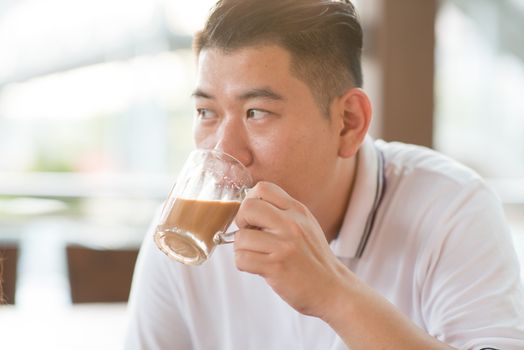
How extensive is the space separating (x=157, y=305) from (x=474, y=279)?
2.37 ft

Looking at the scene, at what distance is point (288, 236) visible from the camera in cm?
115

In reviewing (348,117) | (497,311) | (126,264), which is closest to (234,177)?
(348,117)

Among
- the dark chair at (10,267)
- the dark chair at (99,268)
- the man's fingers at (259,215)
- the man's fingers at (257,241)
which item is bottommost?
the dark chair at (99,268)

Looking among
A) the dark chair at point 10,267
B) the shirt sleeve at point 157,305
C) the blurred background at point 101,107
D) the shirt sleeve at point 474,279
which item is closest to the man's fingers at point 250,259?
the shirt sleeve at point 474,279

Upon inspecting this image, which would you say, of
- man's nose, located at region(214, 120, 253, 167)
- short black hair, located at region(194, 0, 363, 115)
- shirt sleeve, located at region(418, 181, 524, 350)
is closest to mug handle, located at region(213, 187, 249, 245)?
man's nose, located at region(214, 120, 253, 167)

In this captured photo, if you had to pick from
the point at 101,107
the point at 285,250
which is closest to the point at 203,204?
the point at 285,250

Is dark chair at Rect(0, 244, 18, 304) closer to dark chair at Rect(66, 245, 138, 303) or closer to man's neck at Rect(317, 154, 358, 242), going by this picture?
dark chair at Rect(66, 245, 138, 303)

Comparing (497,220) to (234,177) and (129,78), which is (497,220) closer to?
(234,177)

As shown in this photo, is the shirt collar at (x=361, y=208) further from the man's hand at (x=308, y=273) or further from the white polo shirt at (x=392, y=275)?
the man's hand at (x=308, y=273)

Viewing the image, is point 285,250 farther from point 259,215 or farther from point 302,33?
point 302,33

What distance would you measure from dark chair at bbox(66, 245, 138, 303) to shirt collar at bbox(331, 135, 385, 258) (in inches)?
32.1

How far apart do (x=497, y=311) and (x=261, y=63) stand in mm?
636

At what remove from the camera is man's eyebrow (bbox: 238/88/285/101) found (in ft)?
4.49

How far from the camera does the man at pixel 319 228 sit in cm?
120
